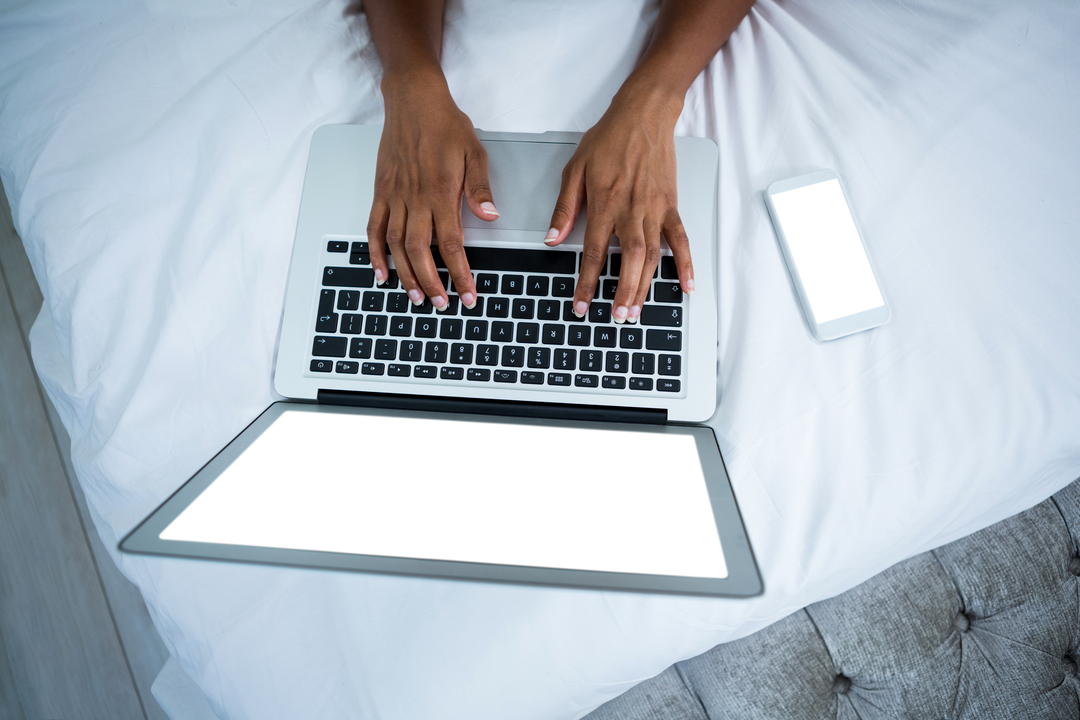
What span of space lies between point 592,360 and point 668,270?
0.11 m

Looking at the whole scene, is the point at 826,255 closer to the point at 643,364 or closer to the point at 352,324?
the point at 643,364

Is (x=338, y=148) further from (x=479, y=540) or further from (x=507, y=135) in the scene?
(x=479, y=540)

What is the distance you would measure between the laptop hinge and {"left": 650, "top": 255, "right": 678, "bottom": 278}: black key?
0.13 meters

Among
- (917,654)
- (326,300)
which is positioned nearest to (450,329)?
(326,300)

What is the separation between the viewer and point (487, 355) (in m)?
0.49

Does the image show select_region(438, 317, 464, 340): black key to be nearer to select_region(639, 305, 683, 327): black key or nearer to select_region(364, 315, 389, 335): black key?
select_region(364, 315, 389, 335): black key

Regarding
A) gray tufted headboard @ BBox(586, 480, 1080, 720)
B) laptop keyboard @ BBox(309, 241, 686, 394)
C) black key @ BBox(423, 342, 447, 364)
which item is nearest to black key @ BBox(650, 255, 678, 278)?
laptop keyboard @ BBox(309, 241, 686, 394)

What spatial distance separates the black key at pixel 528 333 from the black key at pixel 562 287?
0.04 meters

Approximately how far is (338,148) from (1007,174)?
71 cm

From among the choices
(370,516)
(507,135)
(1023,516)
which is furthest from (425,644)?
(1023,516)

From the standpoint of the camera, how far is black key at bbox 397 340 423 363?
1.63 feet

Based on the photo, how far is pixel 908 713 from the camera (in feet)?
2.03

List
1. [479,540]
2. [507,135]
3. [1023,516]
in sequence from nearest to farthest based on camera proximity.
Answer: [479,540] < [507,135] < [1023,516]

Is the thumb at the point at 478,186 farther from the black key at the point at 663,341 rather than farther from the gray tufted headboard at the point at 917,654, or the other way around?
the gray tufted headboard at the point at 917,654
